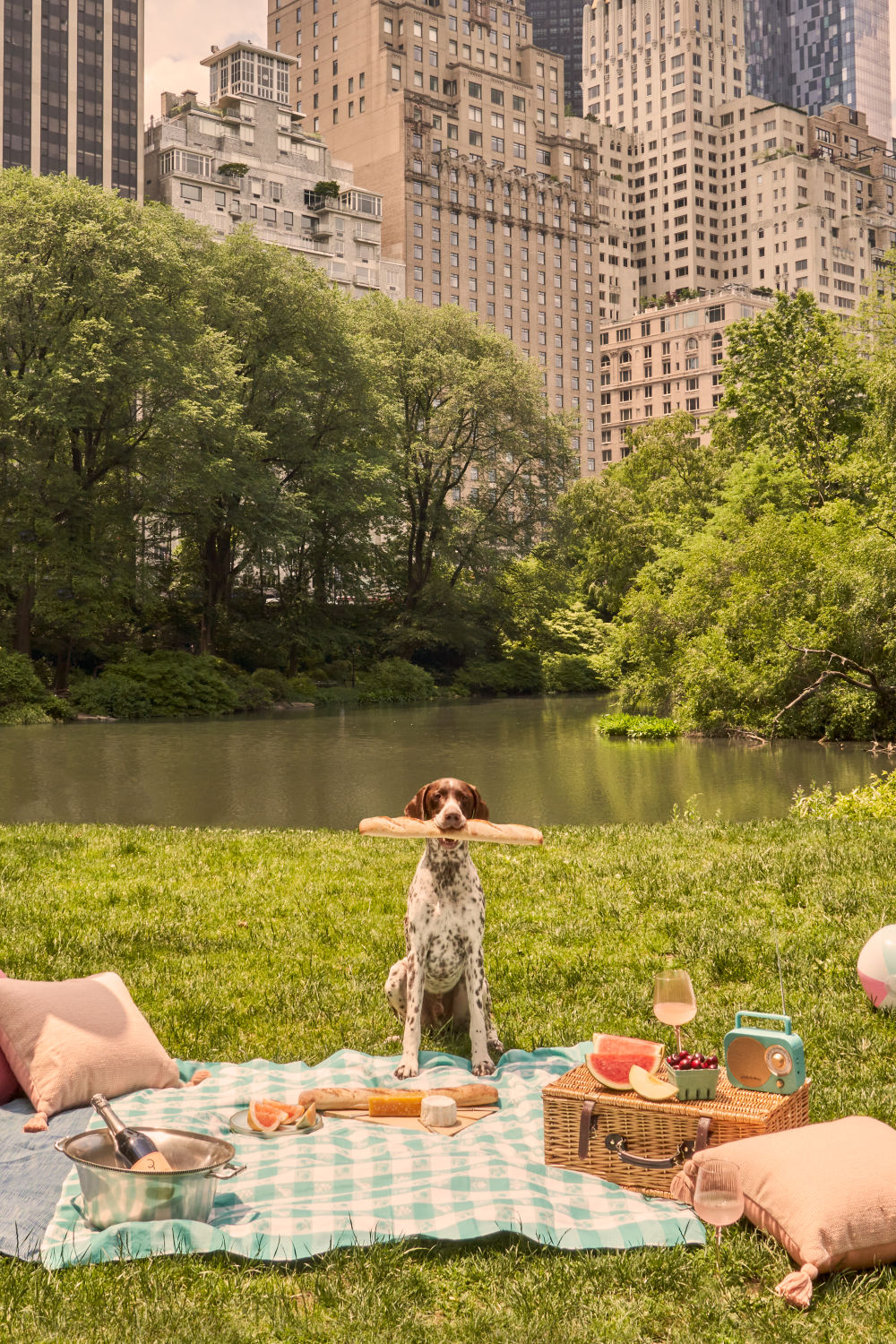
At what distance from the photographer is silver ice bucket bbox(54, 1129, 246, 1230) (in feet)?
13.1

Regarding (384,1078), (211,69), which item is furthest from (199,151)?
(384,1078)

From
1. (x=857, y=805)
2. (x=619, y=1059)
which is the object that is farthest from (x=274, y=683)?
(x=619, y=1059)

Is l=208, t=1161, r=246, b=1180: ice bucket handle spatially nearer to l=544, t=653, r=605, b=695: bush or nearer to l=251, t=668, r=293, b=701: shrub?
l=251, t=668, r=293, b=701: shrub

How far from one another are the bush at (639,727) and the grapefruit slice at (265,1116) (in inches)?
1003

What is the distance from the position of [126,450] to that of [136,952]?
3413 centimetres

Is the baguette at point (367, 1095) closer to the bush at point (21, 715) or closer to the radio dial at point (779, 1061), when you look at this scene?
the radio dial at point (779, 1061)

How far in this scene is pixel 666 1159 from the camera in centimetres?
445

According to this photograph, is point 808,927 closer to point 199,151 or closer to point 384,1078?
point 384,1078

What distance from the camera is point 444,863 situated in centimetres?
562

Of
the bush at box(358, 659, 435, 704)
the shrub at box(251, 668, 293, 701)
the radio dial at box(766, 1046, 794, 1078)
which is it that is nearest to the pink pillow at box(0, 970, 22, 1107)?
the radio dial at box(766, 1046, 794, 1078)

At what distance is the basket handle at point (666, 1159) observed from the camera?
443cm

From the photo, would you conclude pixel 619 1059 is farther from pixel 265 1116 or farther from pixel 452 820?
pixel 265 1116

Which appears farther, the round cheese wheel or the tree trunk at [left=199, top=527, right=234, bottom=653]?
the tree trunk at [left=199, top=527, right=234, bottom=653]

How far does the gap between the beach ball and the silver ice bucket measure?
3813 millimetres
